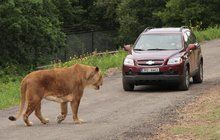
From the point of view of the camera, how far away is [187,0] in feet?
150

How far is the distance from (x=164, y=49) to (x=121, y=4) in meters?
34.6

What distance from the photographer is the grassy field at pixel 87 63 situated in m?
18.4

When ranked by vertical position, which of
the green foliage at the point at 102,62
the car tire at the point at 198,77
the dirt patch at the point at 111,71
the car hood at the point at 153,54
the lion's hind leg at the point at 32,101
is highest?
the lion's hind leg at the point at 32,101

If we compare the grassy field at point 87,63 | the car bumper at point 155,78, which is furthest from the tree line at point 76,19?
the car bumper at point 155,78

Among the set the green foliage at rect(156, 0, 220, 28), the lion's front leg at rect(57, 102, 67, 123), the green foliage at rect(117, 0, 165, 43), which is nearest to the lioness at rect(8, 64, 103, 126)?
the lion's front leg at rect(57, 102, 67, 123)

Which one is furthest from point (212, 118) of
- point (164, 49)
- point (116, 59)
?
point (116, 59)

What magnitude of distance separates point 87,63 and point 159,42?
6.21m

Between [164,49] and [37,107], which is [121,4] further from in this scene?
[37,107]

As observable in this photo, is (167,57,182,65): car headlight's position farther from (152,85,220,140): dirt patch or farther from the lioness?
the lioness

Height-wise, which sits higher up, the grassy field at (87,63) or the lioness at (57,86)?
the lioness at (57,86)

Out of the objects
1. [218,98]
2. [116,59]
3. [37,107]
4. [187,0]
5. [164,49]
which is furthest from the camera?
[187,0]

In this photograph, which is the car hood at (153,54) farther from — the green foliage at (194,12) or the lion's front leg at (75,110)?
the green foliage at (194,12)

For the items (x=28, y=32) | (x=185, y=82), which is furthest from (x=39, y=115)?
(x=28, y=32)

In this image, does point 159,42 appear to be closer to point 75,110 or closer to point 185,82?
point 185,82
